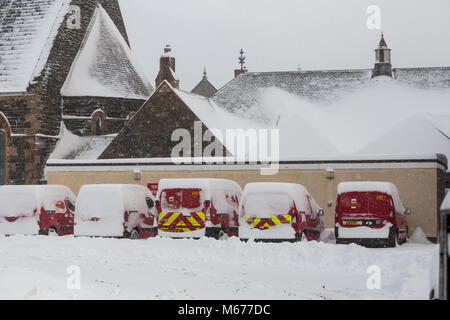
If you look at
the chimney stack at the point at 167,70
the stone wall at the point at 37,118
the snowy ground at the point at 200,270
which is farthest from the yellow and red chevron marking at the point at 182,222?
the chimney stack at the point at 167,70

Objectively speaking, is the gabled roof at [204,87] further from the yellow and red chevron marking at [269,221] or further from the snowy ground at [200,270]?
the yellow and red chevron marking at [269,221]

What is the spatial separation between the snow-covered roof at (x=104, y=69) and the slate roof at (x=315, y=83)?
4.93 meters

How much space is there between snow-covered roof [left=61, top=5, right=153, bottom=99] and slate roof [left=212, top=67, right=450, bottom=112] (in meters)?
4.93

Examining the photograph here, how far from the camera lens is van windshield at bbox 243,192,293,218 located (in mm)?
18484

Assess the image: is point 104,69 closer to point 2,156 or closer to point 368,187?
point 2,156

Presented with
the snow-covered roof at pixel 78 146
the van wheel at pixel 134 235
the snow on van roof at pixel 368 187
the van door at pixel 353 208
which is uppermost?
the snow-covered roof at pixel 78 146

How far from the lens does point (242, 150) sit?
35.7 meters

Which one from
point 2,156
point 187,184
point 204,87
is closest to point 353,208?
point 187,184

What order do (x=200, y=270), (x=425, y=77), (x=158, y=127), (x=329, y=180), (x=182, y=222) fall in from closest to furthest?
1. (x=200, y=270)
2. (x=182, y=222)
3. (x=329, y=180)
4. (x=158, y=127)
5. (x=425, y=77)

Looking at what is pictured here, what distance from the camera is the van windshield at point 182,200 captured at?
65.0 ft

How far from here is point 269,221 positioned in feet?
60.7

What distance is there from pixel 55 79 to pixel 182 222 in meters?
22.6

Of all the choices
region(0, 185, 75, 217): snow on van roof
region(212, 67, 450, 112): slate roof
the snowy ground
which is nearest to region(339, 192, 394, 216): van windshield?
the snowy ground
